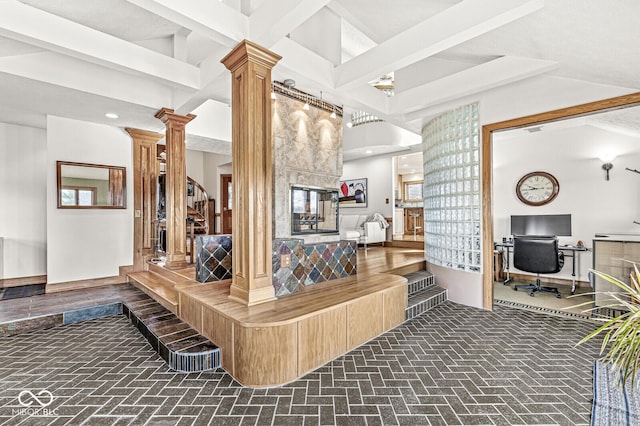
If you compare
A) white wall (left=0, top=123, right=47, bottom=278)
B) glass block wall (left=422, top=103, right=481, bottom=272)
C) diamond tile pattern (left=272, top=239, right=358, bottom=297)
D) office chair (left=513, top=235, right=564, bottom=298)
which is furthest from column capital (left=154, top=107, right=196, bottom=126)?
office chair (left=513, top=235, right=564, bottom=298)

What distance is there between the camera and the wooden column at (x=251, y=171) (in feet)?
8.70

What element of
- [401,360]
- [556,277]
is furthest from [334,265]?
[556,277]

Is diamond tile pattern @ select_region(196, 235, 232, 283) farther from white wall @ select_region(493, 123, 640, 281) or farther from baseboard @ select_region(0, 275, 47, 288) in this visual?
white wall @ select_region(493, 123, 640, 281)

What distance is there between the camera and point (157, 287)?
12.9 feet

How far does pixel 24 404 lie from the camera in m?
2.00

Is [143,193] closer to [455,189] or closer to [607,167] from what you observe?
[455,189]

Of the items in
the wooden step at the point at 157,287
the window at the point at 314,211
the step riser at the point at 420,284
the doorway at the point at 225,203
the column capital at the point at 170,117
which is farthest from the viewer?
the doorway at the point at 225,203

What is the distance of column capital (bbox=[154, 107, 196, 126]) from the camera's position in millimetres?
4324

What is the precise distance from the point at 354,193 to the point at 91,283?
6327 mm

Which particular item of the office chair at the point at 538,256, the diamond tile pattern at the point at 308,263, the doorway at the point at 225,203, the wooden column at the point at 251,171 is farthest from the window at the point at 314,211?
the doorway at the point at 225,203

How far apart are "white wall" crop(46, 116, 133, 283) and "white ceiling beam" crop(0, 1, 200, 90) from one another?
2240mm

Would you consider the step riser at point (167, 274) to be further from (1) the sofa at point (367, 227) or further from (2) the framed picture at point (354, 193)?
(2) the framed picture at point (354, 193)

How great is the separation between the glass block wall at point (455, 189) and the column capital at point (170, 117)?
3964 mm

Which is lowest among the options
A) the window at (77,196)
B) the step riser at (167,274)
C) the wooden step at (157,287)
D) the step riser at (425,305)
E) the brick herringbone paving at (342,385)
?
the brick herringbone paving at (342,385)
